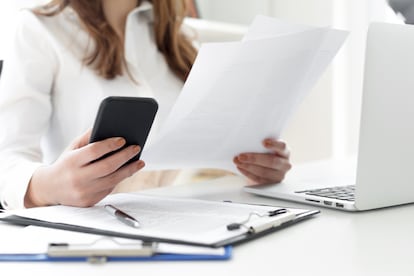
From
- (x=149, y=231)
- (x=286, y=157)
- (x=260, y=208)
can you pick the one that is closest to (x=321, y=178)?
(x=286, y=157)

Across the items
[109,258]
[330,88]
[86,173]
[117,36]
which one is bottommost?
[109,258]

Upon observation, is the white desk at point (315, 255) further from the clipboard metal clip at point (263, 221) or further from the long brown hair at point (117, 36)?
the long brown hair at point (117, 36)

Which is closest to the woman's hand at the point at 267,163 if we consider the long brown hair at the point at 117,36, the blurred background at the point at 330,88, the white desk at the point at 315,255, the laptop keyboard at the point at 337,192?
the laptop keyboard at the point at 337,192

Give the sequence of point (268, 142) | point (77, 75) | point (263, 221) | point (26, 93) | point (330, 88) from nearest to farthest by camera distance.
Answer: point (263, 221) < point (268, 142) < point (26, 93) < point (77, 75) < point (330, 88)

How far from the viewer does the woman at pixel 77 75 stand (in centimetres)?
90

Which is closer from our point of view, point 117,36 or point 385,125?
point 385,125

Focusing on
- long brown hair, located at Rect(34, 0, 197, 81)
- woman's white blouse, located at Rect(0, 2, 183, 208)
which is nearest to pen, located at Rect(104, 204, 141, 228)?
woman's white blouse, located at Rect(0, 2, 183, 208)

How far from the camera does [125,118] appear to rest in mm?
589

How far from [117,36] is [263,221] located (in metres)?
0.76

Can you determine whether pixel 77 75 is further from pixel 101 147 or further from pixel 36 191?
pixel 101 147

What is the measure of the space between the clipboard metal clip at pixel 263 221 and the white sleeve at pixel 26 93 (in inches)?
18.4

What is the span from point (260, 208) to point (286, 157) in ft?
1.06

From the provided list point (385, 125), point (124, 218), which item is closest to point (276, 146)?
point (385, 125)

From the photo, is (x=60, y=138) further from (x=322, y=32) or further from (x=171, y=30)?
(x=322, y=32)
